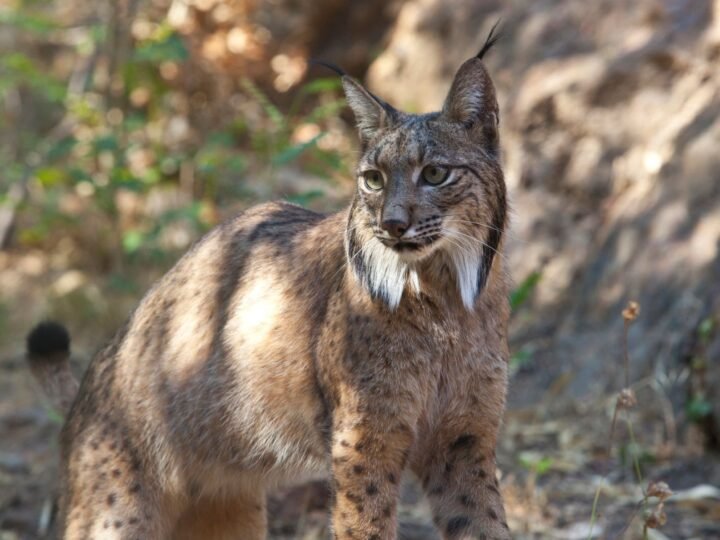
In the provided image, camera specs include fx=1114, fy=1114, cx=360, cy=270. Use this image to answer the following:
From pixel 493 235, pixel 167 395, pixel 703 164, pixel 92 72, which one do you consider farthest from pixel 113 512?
pixel 92 72

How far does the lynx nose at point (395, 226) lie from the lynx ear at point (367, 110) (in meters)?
0.54

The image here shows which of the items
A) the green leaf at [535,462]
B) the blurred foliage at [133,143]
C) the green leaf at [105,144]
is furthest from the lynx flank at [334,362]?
the blurred foliage at [133,143]

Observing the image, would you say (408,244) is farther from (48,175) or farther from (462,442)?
(48,175)

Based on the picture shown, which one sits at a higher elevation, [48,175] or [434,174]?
[48,175]

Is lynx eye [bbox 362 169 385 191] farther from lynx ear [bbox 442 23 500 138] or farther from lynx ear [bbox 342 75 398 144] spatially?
lynx ear [bbox 442 23 500 138]

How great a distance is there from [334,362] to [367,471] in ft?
1.39

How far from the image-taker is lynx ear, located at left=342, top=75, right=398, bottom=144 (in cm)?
420

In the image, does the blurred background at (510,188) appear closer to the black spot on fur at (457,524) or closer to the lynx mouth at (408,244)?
the black spot on fur at (457,524)

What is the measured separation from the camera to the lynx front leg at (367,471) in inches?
159

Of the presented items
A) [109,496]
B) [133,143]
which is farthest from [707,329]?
[133,143]

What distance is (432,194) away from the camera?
3.90 metres

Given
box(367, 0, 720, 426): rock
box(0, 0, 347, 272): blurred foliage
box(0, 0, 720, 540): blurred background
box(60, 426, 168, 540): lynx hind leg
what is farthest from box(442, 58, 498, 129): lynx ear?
box(0, 0, 347, 272): blurred foliage

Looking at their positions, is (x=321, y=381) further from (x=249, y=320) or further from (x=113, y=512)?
(x=113, y=512)

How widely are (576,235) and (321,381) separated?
4.35 m
